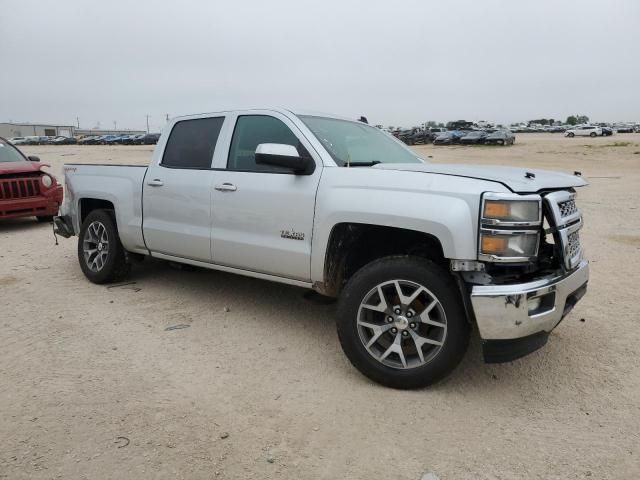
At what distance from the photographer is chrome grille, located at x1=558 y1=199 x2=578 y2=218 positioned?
132 inches

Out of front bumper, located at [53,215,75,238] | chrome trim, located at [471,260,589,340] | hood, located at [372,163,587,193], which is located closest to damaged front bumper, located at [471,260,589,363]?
chrome trim, located at [471,260,589,340]

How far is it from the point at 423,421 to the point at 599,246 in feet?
17.2

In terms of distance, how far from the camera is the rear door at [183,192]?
4.57 m

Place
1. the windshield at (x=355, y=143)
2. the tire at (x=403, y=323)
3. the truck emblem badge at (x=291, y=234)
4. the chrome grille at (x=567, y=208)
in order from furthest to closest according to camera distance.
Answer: the windshield at (x=355, y=143) → the truck emblem badge at (x=291, y=234) → the chrome grille at (x=567, y=208) → the tire at (x=403, y=323)

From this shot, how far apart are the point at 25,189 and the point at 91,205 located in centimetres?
413

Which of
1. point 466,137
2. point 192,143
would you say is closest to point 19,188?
point 192,143

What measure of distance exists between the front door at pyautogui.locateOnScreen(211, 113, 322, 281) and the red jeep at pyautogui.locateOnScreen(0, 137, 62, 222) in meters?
6.20

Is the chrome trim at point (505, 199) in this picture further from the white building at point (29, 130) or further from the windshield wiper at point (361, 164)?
the white building at point (29, 130)

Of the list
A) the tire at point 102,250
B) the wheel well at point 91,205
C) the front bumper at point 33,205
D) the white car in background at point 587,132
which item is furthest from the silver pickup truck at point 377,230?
the white car in background at point 587,132

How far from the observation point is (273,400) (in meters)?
3.27

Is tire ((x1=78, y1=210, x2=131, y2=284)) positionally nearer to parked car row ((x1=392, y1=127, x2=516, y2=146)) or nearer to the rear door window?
the rear door window

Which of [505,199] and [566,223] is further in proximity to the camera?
[566,223]

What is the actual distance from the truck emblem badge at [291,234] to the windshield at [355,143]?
1.97 ft

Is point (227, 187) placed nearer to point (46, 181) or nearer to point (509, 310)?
point (509, 310)
